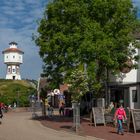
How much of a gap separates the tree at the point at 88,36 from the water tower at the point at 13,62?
11432 centimetres

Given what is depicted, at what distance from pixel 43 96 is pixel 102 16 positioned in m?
17.6

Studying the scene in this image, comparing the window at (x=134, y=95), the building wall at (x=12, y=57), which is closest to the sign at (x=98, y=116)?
the window at (x=134, y=95)

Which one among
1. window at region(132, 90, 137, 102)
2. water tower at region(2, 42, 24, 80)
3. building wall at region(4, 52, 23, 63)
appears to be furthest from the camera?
building wall at region(4, 52, 23, 63)

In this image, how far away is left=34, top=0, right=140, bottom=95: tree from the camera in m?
36.1

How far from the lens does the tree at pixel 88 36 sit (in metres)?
36.1

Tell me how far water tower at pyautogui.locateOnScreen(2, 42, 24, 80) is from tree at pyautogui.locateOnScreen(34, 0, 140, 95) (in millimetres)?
114324

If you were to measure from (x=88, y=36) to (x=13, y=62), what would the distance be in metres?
118

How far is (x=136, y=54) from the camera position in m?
41.9

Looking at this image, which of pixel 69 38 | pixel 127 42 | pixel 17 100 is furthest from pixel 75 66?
pixel 17 100

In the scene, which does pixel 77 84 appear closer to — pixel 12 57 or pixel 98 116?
pixel 98 116

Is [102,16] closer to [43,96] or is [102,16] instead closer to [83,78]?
[83,78]

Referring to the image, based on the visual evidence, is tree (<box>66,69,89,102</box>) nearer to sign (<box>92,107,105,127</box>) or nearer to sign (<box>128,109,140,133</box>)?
sign (<box>92,107,105,127</box>)

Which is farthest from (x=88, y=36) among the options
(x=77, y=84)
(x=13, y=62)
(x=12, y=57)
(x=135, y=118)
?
(x=12, y=57)

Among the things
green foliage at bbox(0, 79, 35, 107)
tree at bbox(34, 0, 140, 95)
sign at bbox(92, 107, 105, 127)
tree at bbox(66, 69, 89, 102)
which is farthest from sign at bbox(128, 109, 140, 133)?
green foliage at bbox(0, 79, 35, 107)
